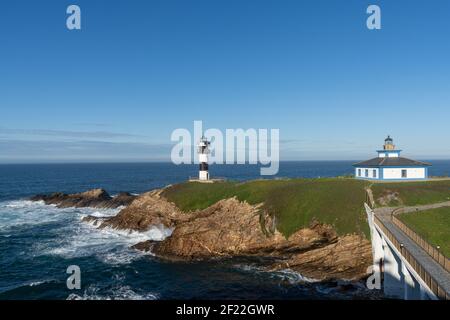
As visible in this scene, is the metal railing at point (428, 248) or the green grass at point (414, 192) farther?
the green grass at point (414, 192)

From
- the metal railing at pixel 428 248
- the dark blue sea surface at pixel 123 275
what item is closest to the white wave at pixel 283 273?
the dark blue sea surface at pixel 123 275

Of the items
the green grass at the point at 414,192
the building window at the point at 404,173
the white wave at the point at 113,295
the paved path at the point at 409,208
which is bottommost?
the white wave at the point at 113,295

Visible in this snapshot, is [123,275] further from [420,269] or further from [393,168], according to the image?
[393,168]

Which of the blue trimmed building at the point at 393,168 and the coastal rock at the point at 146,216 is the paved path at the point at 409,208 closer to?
the blue trimmed building at the point at 393,168

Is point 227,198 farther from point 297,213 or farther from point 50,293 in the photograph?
point 50,293
